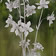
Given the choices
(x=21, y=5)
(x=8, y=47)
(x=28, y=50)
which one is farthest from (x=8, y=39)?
(x=21, y=5)

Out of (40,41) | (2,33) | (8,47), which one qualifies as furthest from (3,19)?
(40,41)

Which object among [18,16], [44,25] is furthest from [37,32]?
[18,16]

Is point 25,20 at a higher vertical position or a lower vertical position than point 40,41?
higher

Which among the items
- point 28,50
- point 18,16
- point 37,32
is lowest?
point 28,50

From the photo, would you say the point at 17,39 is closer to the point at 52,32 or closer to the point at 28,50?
the point at 28,50

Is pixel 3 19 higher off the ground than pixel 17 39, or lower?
higher

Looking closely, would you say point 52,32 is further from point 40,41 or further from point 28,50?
point 28,50
